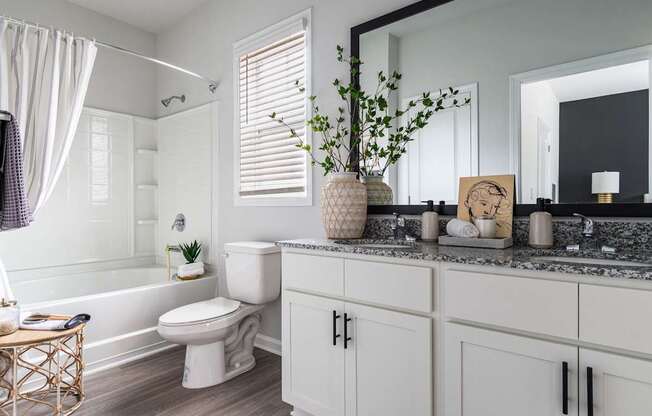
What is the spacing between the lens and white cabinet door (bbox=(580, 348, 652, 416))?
990 millimetres

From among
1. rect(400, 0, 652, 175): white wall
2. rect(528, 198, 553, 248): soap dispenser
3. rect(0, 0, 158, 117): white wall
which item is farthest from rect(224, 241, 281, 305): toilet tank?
rect(0, 0, 158, 117): white wall

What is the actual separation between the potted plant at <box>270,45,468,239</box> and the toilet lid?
0.81m

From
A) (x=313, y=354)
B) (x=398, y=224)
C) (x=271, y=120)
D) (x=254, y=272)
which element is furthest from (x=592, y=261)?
(x=271, y=120)

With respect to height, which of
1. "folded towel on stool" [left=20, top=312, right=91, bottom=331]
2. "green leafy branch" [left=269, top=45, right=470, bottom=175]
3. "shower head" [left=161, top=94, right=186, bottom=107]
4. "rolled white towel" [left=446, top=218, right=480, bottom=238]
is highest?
"shower head" [left=161, top=94, right=186, bottom=107]

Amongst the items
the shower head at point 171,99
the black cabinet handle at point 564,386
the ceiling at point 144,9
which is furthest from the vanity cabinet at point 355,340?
the ceiling at point 144,9

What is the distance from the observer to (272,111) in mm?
2703

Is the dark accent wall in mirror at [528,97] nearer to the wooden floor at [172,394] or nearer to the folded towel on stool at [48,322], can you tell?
the wooden floor at [172,394]

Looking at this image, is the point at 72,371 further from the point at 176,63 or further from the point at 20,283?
the point at 176,63

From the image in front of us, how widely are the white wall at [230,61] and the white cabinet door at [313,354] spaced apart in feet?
2.27

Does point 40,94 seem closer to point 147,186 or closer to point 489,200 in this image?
point 147,186

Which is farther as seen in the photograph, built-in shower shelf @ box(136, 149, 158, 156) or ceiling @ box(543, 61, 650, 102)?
built-in shower shelf @ box(136, 149, 158, 156)

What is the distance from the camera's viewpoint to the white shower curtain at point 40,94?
2070 mm

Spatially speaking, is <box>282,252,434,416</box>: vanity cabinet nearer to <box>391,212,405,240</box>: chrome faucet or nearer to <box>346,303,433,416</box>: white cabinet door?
<box>346,303,433,416</box>: white cabinet door

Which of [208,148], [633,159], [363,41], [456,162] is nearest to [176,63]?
[208,148]
